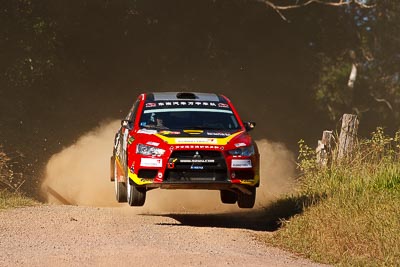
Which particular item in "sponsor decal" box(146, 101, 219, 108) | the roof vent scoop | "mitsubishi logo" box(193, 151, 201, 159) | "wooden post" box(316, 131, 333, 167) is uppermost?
the roof vent scoop

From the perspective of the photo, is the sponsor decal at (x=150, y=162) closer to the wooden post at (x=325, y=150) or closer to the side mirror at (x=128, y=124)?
the side mirror at (x=128, y=124)

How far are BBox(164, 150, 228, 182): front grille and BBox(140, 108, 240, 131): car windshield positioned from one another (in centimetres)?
85

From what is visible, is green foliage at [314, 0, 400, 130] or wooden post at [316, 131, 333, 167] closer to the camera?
wooden post at [316, 131, 333, 167]

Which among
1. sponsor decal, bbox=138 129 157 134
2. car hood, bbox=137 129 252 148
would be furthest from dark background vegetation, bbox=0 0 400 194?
car hood, bbox=137 129 252 148

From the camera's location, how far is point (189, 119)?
1577cm

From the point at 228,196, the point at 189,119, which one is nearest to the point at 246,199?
the point at 189,119

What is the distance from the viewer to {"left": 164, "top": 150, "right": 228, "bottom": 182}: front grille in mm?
14523

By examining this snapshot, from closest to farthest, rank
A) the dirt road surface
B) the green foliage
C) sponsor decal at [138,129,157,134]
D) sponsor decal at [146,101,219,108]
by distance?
the dirt road surface → sponsor decal at [138,129,157,134] → sponsor decal at [146,101,219,108] → the green foliage

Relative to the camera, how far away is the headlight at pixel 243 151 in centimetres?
1467

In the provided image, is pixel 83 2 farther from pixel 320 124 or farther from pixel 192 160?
pixel 192 160

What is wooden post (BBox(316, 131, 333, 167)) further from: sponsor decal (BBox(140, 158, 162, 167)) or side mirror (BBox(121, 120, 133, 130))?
sponsor decal (BBox(140, 158, 162, 167))

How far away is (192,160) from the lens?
1452 centimetres

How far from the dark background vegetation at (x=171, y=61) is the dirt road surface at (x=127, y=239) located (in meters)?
11.5

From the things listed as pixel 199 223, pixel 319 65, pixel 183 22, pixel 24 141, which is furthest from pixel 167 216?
pixel 319 65
